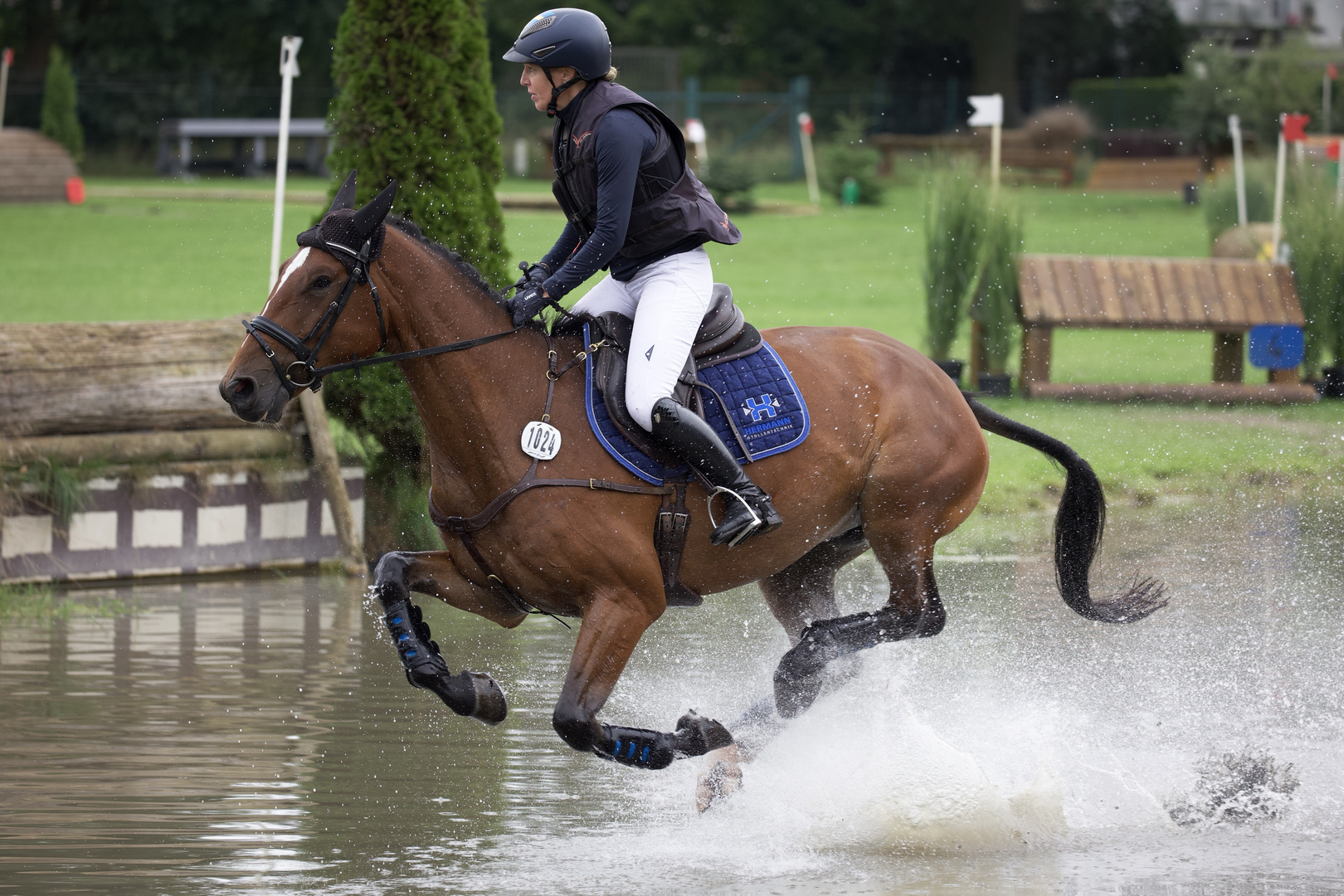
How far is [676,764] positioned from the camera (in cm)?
607

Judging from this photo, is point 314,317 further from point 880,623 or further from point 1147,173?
point 1147,173

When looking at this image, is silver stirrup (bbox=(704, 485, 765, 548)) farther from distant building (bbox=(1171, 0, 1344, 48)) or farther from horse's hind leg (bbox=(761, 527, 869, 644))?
distant building (bbox=(1171, 0, 1344, 48))

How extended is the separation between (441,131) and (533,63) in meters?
4.44

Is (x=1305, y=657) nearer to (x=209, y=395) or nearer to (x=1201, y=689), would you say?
(x=1201, y=689)

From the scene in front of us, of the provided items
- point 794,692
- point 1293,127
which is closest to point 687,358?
point 794,692

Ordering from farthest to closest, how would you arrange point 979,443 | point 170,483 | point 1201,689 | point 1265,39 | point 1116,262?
point 1265,39, point 1116,262, point 170,483, point 1201,689, point 979,443

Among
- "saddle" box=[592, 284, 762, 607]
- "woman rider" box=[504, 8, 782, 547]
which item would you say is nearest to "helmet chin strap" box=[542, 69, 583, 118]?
"woman rider" box=[504, 8, 782, 547]

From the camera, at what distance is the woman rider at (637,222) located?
4930 mm

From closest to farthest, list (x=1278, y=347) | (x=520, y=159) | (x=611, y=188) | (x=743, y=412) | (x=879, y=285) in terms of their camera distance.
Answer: (x=611, y=188) < (x=743, y=412) < (x=1278, y=347) < (x=879, y=285) < (x=520, y=159)

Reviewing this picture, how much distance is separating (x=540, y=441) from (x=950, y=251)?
9229mm

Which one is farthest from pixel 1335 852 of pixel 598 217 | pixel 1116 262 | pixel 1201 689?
pixel 1116 262

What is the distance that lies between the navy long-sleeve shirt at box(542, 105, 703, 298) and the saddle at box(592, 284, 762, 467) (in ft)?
1.00

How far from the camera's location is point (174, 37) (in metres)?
38.1

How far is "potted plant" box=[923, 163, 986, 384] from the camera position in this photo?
13.5 metres
